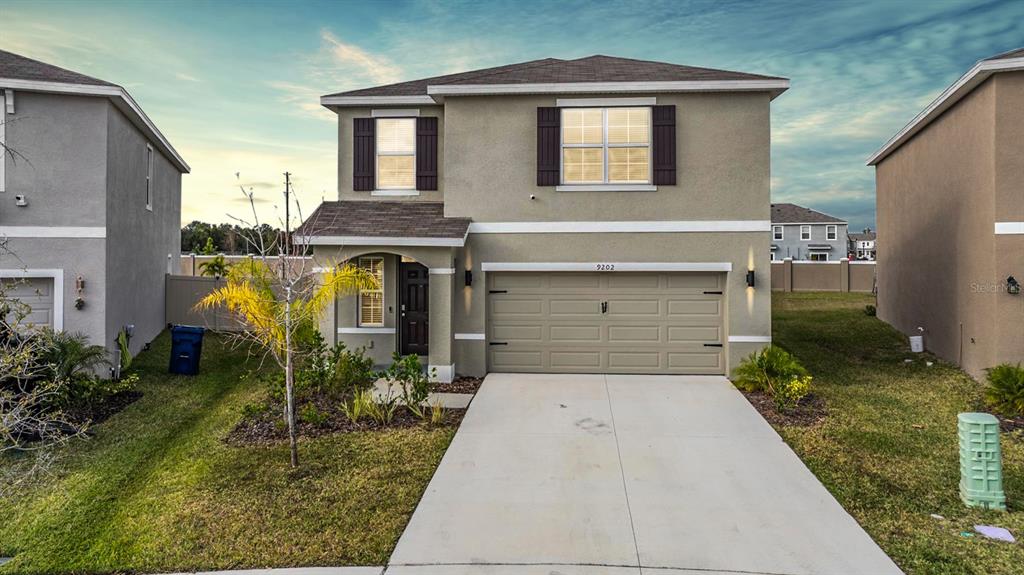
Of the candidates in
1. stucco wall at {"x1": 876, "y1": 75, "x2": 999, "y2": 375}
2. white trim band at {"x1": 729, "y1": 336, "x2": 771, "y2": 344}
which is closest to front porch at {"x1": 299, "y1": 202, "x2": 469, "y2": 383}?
white trim band at {"x1": 729, "y1": 336, "x2": 771, "y2": 344}

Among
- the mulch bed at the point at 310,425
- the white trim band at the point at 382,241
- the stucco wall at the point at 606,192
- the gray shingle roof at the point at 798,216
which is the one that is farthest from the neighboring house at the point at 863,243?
the mulch bed at the point at 310,425

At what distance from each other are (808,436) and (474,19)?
42.2ft

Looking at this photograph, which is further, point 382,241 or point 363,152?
point 363,152

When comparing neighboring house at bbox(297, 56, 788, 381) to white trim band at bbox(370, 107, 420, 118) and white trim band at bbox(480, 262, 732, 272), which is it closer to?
white trim band at bbox(480, 262, 732, 272)

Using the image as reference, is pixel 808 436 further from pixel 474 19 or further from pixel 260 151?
pixel 260 151

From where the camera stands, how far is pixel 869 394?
10172 mm

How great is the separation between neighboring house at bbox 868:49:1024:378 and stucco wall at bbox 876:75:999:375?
0.07 feet

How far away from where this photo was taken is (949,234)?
12.4 metres

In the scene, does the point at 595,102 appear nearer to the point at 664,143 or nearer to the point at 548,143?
the point at 548,143

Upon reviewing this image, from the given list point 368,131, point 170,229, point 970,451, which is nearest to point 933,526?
point 970,451

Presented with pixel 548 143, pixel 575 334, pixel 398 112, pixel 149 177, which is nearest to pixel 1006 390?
pixel 575 334

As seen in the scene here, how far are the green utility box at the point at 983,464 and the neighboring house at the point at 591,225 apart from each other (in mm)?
5610

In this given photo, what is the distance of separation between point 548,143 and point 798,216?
1748 inches

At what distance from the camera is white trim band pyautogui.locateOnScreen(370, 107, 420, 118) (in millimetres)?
12523
